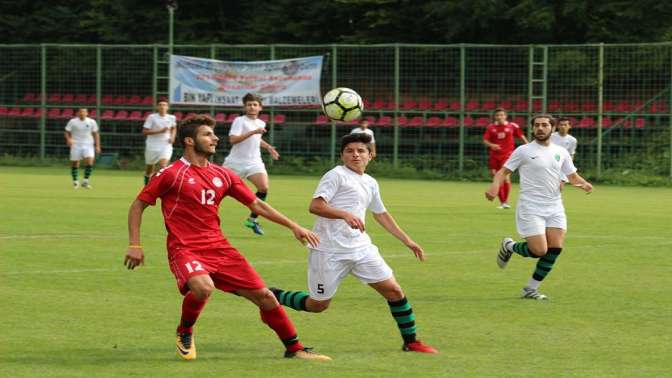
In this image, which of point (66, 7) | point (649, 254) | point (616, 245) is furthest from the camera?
point (66, 7)

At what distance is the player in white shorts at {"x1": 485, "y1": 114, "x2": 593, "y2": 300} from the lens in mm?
12312

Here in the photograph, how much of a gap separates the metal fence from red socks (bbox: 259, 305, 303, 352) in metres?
25.6

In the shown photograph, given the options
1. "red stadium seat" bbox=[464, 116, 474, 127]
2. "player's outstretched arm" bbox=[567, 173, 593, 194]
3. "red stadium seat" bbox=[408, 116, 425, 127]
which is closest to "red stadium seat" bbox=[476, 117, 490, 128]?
"red stadium seat" bbox=[464, 116, 474, 127]

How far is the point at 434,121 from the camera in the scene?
35281 mm

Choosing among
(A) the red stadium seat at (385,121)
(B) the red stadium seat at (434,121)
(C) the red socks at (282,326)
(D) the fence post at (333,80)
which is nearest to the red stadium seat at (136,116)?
→ (D) the fence post at (333,80)

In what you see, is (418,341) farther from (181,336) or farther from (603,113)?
(603,113)

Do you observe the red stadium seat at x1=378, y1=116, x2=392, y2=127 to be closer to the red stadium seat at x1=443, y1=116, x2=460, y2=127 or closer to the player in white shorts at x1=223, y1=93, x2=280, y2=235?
the red stadium seat at x1=443, y1=116, x2=460, y2=127

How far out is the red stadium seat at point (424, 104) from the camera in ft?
116

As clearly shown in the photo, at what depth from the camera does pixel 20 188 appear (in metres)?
27.6

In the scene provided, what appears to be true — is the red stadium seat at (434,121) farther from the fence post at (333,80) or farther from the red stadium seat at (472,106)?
the fence post at (333,80)

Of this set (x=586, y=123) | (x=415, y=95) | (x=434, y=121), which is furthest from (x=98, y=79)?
(x=586, y=123)

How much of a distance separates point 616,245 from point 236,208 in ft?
25.7

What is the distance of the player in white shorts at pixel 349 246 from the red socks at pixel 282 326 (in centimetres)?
58

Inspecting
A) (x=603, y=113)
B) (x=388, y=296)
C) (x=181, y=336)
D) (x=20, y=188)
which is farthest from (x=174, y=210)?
(x=603, y=113)
